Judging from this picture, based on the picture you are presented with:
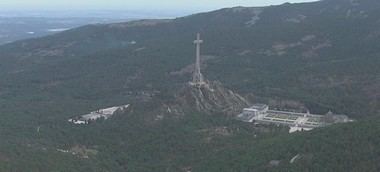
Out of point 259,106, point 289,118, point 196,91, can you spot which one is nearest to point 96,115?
point 196,91

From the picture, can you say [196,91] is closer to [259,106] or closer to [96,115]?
[259,106]

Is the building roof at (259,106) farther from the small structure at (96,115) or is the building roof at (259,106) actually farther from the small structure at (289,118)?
the small structure at (96,115)

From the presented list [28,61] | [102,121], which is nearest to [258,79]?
[102,121]

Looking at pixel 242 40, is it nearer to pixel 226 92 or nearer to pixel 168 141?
pixel 226 92

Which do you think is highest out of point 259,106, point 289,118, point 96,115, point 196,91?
point 196,91

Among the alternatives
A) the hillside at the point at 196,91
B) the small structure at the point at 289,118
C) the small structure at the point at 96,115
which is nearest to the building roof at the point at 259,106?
the small structure at the point at 289,118

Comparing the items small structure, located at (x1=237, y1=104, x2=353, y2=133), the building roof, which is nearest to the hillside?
the building roof

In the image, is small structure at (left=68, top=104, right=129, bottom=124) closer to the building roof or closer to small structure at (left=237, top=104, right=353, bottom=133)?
small structure at (left=237, top=104, right=353, bottom=133)

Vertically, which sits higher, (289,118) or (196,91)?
(196,91)
